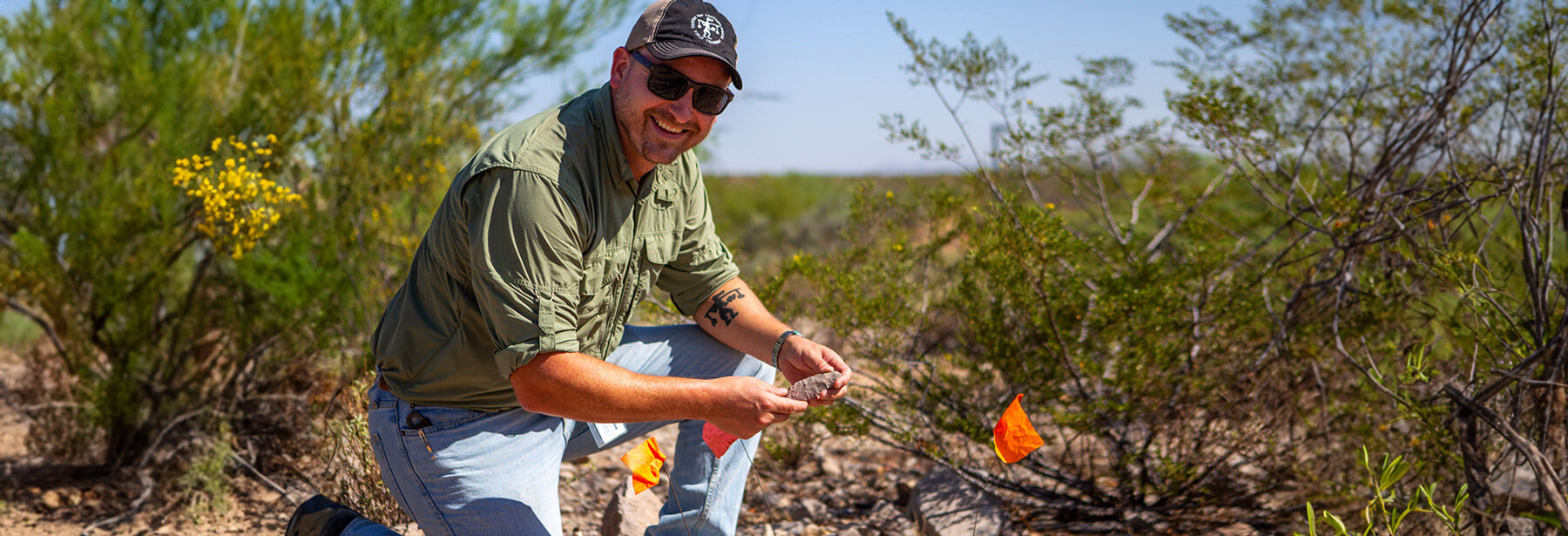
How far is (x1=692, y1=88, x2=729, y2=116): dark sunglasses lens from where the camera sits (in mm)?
2055

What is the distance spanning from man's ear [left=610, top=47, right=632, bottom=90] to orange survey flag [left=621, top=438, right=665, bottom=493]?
91cm

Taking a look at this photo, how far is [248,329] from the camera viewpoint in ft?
12.2

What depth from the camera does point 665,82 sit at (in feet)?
6.60

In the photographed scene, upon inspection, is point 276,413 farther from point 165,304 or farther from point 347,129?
point 347,129

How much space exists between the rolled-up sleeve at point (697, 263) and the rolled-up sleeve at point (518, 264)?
597mm

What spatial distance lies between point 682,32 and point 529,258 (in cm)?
56

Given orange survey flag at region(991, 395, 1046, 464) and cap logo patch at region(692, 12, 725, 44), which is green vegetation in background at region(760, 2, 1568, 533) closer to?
orange survey flag at region(991, 395, 1046, 464)

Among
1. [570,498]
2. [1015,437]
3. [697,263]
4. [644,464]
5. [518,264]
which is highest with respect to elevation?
[697,263]

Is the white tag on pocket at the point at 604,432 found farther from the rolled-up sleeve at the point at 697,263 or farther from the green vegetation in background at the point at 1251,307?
the green vegetation in background at the point at 1251,307

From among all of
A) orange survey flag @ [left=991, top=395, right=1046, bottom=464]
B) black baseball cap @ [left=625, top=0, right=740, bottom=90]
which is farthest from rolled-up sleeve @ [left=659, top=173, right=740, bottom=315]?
orange survey flag @ [left=991, top=395, right=1046, bottom=464]

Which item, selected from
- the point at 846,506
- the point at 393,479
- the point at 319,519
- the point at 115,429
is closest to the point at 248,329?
the point at 115,429

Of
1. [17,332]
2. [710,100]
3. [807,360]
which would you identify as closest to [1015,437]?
[807,360]

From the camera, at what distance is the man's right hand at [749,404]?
1919 mm

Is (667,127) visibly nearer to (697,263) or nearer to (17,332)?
(697,263)
